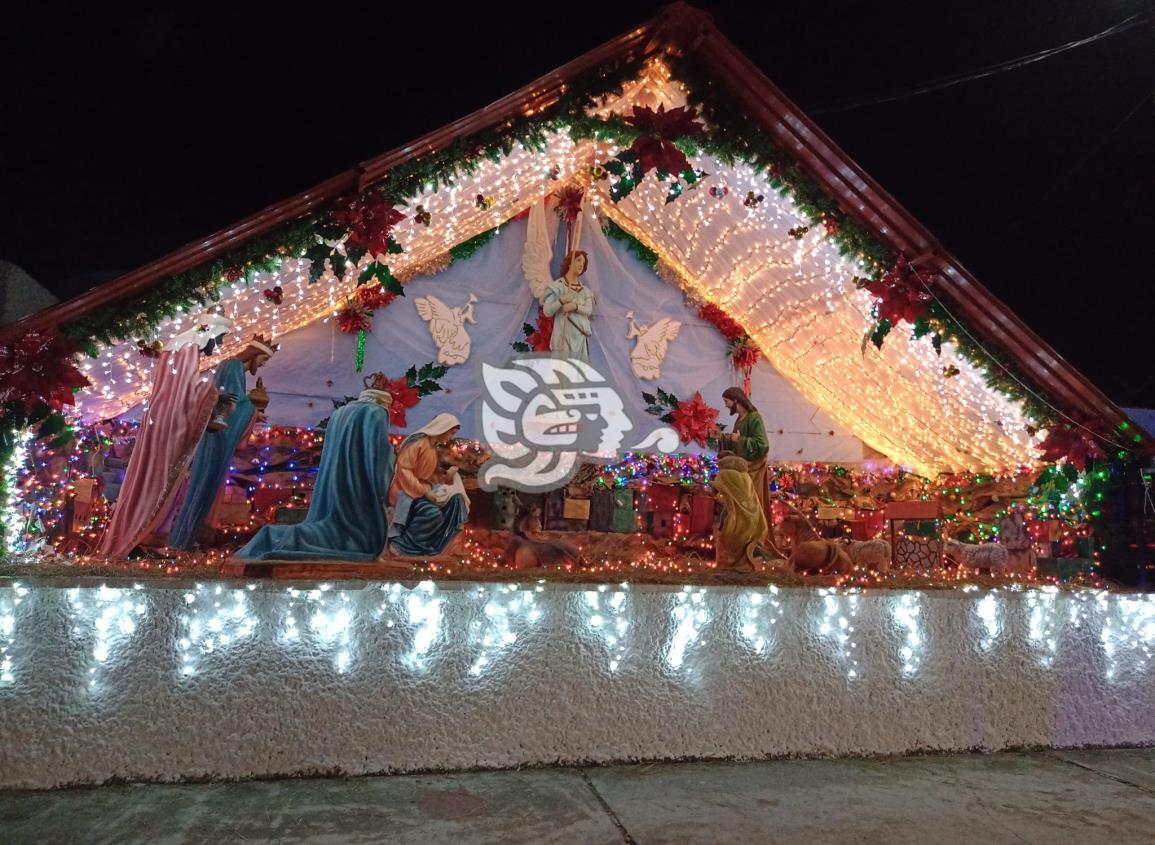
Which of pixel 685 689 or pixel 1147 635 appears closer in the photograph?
pixel 685 689

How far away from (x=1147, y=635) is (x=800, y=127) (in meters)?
4.42

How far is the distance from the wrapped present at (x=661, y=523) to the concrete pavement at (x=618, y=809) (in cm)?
376

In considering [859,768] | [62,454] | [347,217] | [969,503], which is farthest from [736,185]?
[62,454]

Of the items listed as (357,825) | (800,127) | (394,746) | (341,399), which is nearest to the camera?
(357,825)

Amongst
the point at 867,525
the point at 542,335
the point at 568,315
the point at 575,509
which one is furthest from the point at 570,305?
the point at 867,525

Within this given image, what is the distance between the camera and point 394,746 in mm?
3770

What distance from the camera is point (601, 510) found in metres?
7.62

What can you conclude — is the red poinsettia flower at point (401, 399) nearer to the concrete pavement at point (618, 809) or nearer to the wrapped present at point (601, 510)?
the wrapped present at point (601, 510)

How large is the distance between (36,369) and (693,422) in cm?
576

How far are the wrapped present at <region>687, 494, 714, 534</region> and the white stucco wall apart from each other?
3199mm

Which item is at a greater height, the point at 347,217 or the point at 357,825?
the point at 347,217

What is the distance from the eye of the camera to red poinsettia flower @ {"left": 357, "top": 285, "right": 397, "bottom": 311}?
7.39 metres

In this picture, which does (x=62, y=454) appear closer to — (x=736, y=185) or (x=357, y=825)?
(x=357, y=825)

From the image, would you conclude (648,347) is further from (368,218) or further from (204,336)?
(204,336)
